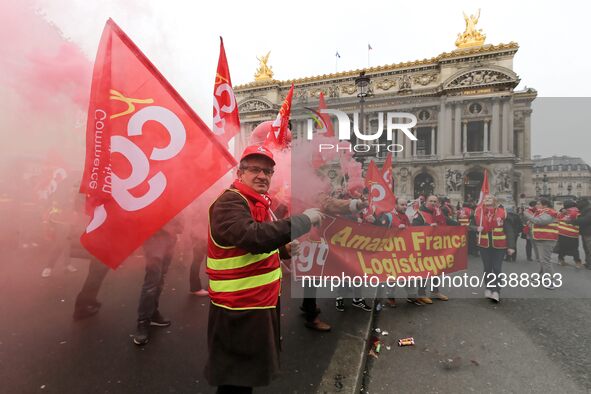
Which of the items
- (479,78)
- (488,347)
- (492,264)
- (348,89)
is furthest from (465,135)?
(488,347)

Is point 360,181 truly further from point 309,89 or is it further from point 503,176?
point 309,89

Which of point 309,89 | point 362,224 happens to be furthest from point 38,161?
point 309,89

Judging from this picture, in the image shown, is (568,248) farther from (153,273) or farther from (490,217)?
(153,273)

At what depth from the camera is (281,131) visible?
2475 millimetres

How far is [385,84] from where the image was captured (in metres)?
31.0

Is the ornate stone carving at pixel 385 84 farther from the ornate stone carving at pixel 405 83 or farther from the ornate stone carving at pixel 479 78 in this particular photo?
the ornate stone carving at pixel 479 78

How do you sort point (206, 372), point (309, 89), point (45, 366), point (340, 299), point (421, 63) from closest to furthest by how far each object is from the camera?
point (206, 372) → point (45, 366) → point (340, 299) → point (421, 63) → point (309, 89)

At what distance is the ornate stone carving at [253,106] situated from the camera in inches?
1340

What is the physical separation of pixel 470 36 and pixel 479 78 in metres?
4.92

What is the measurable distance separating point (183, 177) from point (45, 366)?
2.11m

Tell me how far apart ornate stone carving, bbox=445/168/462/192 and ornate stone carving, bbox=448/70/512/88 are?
29.8 ft

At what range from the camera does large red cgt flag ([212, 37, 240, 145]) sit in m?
3.77

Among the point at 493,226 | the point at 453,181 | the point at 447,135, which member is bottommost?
the point at 493,226

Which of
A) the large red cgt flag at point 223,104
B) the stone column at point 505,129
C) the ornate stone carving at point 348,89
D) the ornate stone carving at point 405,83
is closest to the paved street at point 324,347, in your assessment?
the large red cgt flag at point 223,104
